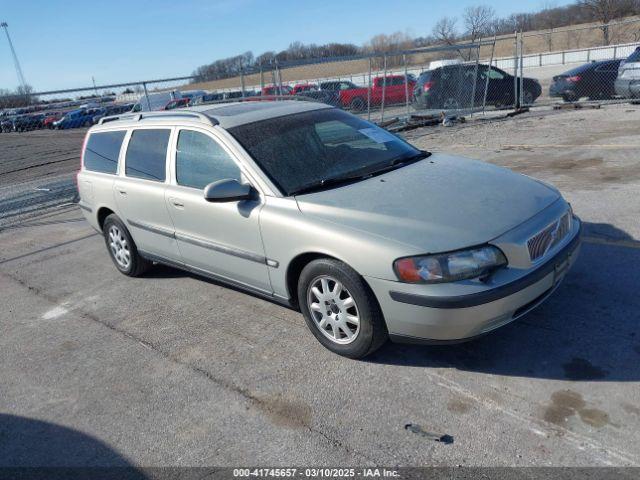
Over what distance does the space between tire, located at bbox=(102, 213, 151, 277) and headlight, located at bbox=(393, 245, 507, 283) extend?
11.0 ft

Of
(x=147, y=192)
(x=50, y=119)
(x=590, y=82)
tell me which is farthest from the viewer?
(x=50, y=119)

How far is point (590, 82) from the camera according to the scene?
16.8m

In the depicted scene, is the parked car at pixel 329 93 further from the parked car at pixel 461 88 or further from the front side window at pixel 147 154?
the front side window at pixel 147 154

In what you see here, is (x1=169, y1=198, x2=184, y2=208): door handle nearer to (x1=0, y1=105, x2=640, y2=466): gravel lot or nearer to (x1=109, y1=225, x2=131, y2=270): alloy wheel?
(x1=0, y1=105, x2=640, y2=466): gravel lot

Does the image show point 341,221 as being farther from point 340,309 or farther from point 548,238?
point 548,238

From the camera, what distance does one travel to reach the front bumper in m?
3.08

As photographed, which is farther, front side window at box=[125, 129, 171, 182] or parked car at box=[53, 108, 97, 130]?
parked car at box=[53, 108, 97, 130]

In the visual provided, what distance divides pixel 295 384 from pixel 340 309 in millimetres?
554

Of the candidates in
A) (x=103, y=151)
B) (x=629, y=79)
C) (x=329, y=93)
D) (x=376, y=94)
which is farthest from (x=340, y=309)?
(x=376, y=94)

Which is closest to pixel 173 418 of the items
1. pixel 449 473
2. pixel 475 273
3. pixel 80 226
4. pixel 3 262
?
pixel 449 473

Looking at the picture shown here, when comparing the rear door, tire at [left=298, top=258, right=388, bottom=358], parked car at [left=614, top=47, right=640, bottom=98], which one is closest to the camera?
tire at [left=298, top=258, right=388, bottom=358]

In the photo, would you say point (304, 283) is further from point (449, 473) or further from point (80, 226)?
point (80, 226)

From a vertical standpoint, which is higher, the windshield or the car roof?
the car roof

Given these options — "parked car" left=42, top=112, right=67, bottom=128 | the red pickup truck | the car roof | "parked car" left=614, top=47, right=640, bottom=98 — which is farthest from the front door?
"parked car" left=42, top=112, right=67, bottom=128
